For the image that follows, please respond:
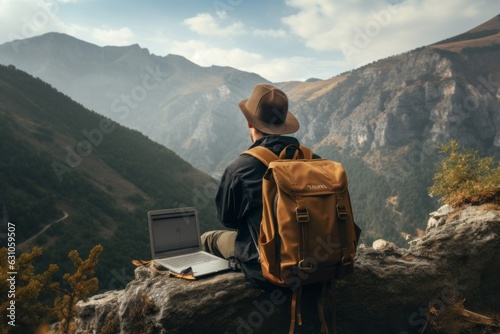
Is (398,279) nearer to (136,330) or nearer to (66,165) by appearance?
(136,330)

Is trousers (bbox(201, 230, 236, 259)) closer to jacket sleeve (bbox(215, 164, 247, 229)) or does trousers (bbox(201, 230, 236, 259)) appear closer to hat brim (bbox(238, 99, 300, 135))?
jacket sleeve (bbox(215, 164, 247, 229))

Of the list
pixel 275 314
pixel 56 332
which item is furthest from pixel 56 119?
pixel 275 314

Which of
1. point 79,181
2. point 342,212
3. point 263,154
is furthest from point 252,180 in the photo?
point 79,181

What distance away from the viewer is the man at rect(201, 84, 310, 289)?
4.21m

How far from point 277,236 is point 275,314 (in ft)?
5.95

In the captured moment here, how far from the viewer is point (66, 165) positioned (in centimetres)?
7431

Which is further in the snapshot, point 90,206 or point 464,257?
point 90,206

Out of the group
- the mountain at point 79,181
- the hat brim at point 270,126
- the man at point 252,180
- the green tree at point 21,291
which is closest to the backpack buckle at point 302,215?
the man at point 252,180

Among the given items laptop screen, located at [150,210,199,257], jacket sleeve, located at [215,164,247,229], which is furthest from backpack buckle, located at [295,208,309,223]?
laptop screen, located at [150,210,199,257]

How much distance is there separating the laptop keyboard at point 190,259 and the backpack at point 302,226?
1591 millimetres

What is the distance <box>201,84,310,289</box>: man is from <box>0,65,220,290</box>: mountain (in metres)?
45.4

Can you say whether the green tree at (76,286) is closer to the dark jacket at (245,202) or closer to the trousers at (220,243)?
the trousers at (220,243)

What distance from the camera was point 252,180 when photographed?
13.8 ft

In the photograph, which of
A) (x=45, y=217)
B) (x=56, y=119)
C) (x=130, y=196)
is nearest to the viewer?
(x=45, y=217)
